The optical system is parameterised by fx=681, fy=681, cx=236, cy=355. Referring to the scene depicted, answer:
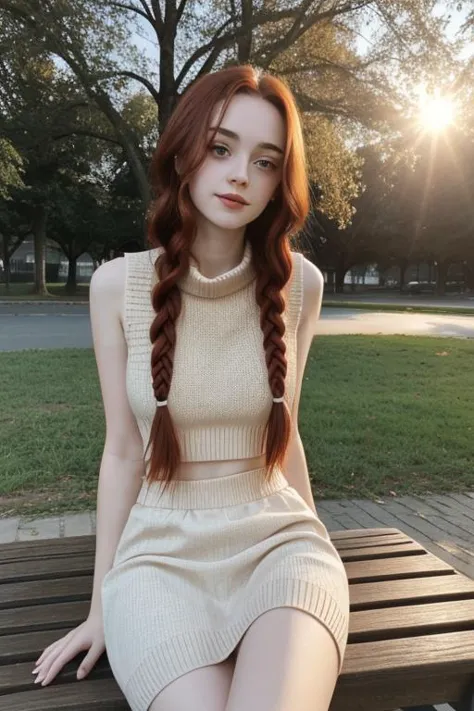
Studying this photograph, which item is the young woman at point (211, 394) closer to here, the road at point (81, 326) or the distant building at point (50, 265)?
the road at point (81, 326)

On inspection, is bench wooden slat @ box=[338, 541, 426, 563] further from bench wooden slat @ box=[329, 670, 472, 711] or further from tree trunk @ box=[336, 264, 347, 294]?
tree trunk @ box=[336, 264, 347, 294]

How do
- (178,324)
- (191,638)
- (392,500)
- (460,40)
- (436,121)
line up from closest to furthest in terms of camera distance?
1. (191,638)
2. (178,324)
3. (392,500)
4. (460,40)
5. (436,121)

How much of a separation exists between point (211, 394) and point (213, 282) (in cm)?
36

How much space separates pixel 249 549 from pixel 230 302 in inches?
29.9

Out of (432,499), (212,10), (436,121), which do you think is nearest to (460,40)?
(436,121)

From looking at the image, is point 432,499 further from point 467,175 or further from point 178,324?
point 467,175

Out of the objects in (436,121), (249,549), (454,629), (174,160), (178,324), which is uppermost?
(436,121)

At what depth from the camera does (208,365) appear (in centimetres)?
203

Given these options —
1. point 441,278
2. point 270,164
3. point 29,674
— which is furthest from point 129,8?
point 441,278

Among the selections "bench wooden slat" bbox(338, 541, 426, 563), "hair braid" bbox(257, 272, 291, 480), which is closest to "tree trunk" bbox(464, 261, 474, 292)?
"bench wooden slat" bbox(338, 541, 426, 563)

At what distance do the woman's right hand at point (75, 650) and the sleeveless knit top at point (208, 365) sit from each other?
1.72ft

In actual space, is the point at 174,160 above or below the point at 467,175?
below

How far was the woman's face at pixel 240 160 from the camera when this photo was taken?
2031 millimetres

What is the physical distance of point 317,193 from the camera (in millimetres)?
17594
